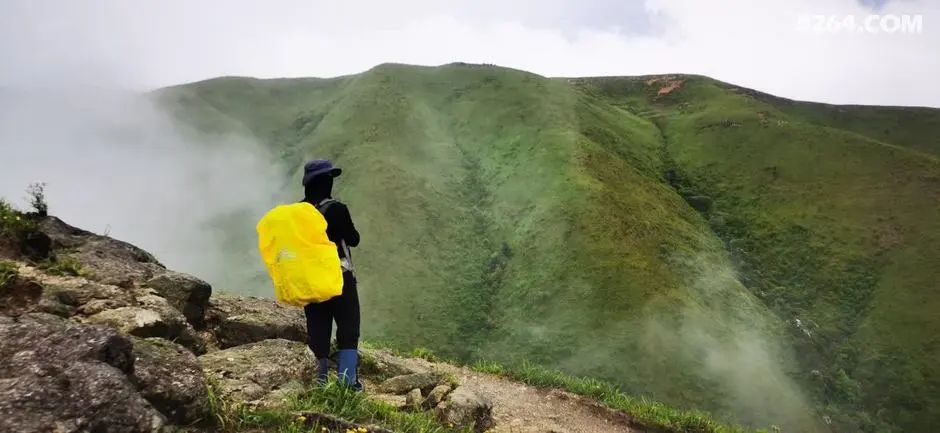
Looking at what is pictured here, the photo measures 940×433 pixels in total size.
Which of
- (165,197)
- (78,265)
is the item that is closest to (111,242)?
(78,265)

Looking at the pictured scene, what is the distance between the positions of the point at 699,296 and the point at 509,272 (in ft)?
55.2

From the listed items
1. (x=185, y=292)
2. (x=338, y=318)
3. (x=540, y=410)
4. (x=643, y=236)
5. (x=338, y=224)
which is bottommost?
(x=643, y=236)

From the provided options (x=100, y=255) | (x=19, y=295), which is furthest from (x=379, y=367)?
(x=19, y=295)

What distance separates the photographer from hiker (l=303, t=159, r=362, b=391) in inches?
309

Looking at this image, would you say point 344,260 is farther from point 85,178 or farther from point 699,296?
point 85,178

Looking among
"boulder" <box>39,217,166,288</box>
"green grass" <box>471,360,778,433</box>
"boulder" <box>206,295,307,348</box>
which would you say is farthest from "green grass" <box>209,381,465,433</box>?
"green grass" <box>471,360,778,433</box>

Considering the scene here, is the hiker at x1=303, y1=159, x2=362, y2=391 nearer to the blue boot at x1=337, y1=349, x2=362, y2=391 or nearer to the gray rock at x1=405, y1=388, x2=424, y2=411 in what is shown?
the blue boot at x1=337, y1=349, x2=362, y2=391

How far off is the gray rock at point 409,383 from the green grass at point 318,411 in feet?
7.50

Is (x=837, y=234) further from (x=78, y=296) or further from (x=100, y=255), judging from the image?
(x=78, y=296)

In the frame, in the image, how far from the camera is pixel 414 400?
374 inches

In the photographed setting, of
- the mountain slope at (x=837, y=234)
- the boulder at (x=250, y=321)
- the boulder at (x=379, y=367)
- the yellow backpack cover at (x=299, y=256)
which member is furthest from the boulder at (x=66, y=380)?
the mountain slope at (x=837, y=234)

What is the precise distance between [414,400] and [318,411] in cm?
308

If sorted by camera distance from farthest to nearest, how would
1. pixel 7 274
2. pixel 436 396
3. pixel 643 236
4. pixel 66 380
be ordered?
pixel 643 236 → pixel 436 396 → pixel 7 274 → pixel 66 380

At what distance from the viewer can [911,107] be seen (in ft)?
330
